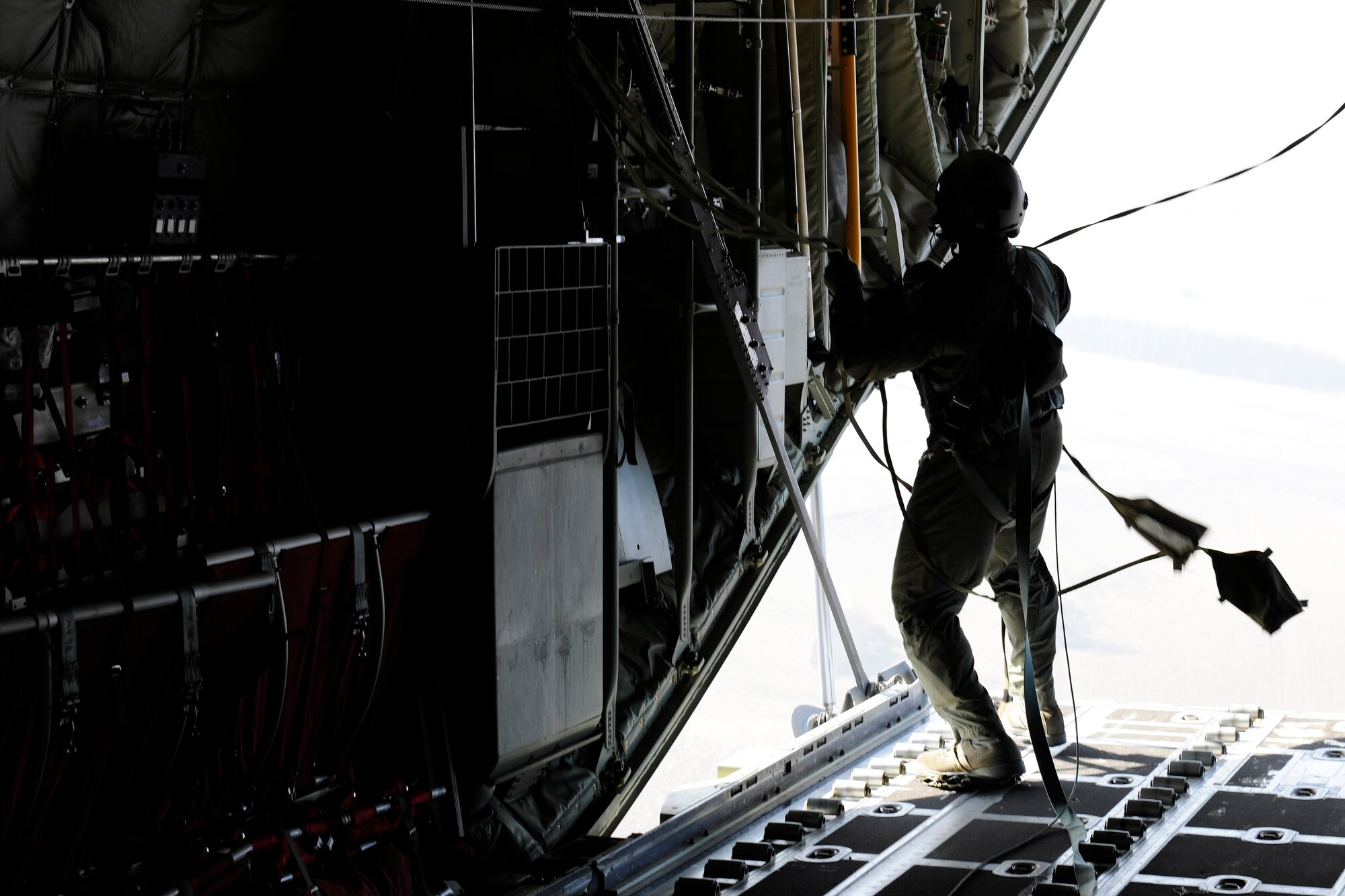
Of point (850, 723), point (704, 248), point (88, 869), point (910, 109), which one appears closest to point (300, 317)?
point (704, 248)

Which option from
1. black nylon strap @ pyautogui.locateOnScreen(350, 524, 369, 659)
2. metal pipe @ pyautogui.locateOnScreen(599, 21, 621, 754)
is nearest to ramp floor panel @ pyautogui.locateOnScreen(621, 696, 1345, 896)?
metal pipe @ pyautogui.locateOnScreen(599, 21, 621, 754)

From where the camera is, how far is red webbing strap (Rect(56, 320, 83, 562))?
342cm

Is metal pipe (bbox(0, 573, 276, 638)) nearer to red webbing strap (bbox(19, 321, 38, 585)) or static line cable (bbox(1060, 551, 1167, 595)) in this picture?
red webbing strap (bbox(19, 321, 38, 585))

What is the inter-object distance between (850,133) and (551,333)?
258 cm

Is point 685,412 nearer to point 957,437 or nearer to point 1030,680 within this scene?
point 957,437

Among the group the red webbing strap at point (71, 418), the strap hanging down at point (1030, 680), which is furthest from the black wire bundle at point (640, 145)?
the red webbing strap at point (71, 418)

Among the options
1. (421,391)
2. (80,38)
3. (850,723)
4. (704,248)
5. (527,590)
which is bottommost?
(850,723)

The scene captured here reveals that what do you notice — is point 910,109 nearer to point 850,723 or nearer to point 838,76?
point 838,76

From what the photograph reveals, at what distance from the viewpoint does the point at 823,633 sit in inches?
239

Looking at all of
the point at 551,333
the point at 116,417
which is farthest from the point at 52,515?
the point at 551,333

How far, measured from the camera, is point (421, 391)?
4.09 m

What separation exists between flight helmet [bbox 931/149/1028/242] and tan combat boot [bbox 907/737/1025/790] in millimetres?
1484

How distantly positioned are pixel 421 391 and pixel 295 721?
0.95m

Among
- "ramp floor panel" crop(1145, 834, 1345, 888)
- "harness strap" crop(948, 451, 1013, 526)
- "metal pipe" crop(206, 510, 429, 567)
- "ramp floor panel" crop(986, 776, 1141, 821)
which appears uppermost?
"harness strap" crop(948, 451, 1013, 526)
